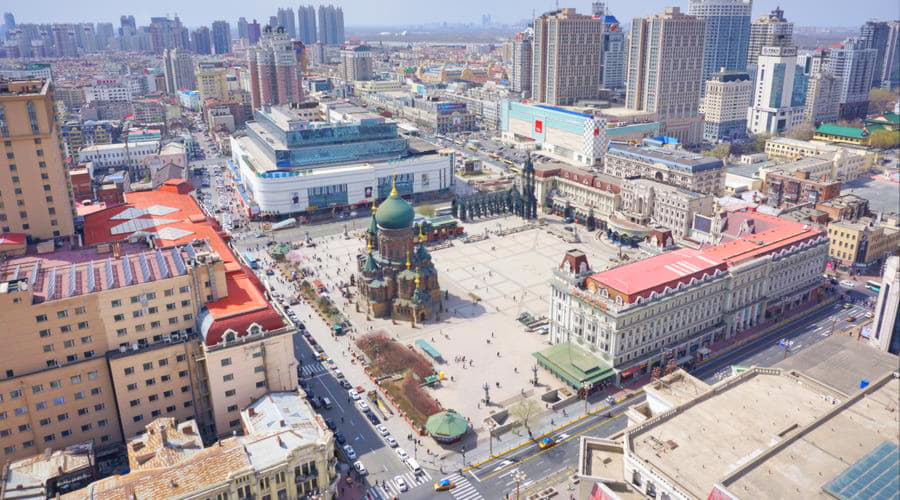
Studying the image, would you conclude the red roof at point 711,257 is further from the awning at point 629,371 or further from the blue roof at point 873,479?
the blue roof at point 873,479

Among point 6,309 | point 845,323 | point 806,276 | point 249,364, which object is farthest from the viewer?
point 806,276

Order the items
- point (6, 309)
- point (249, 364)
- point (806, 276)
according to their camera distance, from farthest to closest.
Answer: point (806, 276) < point (249, 364) < point (6, 309)

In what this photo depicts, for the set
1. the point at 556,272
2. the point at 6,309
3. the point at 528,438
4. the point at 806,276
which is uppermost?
the point at 6,309

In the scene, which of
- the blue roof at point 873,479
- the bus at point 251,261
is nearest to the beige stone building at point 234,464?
the blue roof at point 873,479

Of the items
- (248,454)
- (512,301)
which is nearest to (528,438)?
(248,454)

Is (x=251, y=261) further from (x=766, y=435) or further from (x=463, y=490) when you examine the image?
(x=766, y=435)

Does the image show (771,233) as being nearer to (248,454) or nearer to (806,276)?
(806,276)

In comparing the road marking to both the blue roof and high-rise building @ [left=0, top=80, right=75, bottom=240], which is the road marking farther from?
high-rise building @ [left=0, top=80, right=75, bottom=240]

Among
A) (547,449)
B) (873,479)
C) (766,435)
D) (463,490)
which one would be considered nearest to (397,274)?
(547,449)
